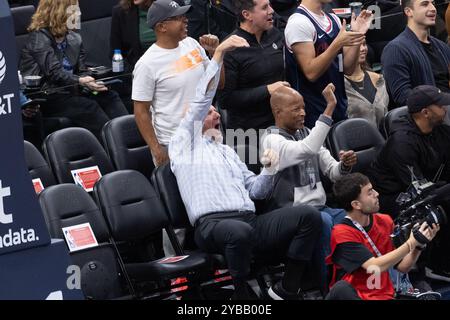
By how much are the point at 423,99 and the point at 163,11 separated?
187cm

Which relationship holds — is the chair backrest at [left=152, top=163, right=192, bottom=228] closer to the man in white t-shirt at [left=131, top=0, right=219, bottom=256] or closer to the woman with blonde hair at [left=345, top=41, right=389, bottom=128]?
the man in white t-shirt at [left=131, top=0, right=219, bottom=256]

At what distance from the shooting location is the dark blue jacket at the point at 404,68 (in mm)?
9562

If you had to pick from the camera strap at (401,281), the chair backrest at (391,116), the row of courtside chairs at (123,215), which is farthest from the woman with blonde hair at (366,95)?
the camera strap at (401,281)

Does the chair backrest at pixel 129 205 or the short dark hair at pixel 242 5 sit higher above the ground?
the short dark hair at pixel 242 5

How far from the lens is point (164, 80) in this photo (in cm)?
868

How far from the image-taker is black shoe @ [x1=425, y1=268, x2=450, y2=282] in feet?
28.3

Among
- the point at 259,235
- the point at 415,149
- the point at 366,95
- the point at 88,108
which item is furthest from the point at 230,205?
the point at 366,95

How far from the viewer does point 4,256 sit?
6.39 m

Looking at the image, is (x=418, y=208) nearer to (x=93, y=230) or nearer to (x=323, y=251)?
(x=323, y=251)

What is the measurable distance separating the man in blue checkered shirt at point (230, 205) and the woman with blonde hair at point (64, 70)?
143 cm

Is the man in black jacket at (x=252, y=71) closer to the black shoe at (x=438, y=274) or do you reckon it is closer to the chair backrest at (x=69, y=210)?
the chair backrest at (x=69, y=210)
